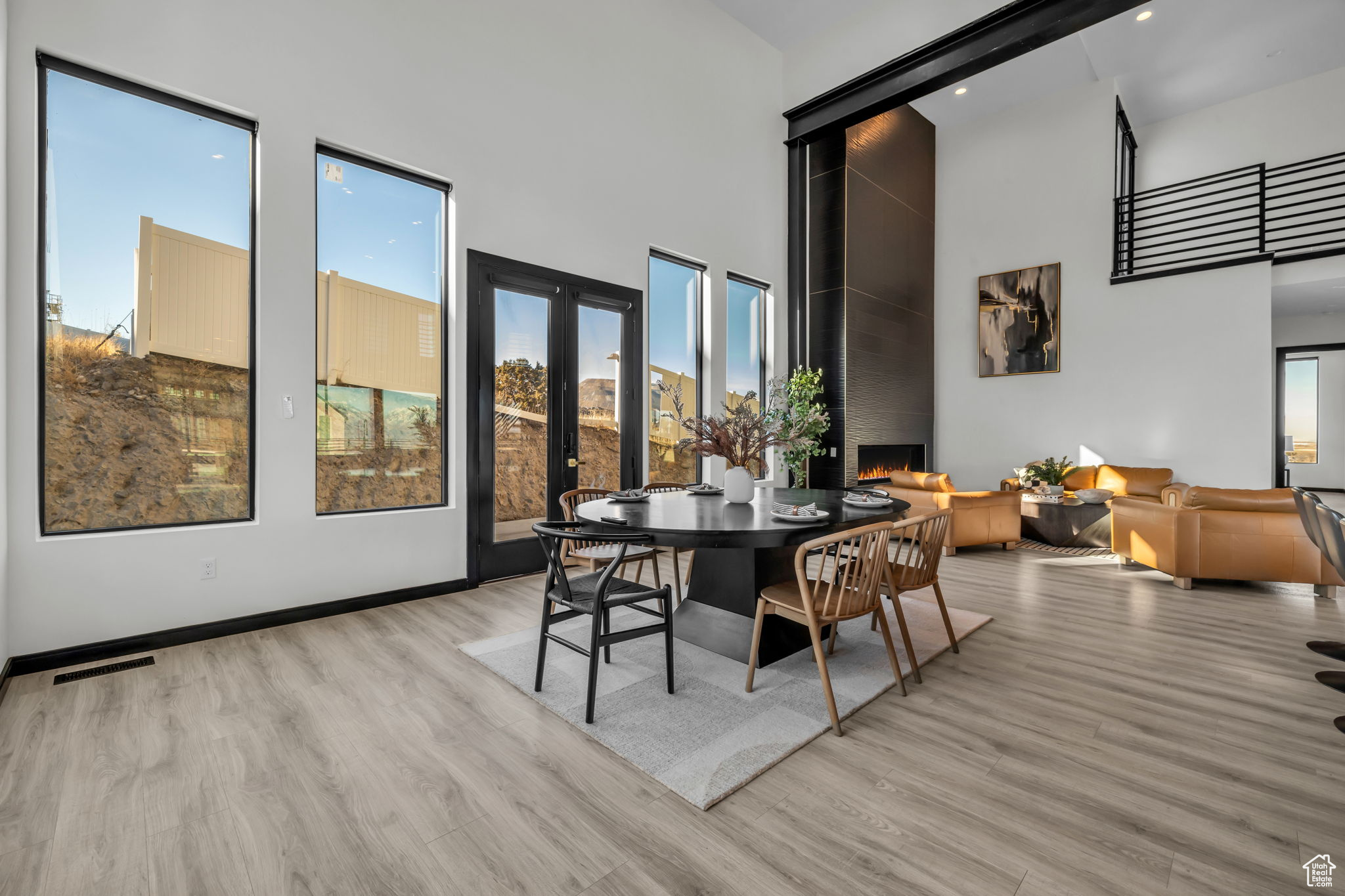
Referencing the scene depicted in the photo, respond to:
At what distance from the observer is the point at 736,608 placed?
305 cm

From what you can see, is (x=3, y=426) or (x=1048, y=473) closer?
(x=3, y=426)

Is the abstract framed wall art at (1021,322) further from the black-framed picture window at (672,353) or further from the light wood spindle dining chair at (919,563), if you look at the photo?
the light wood spindle dining chair at (919,563)

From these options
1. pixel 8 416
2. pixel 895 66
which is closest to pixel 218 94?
pixel 8 416

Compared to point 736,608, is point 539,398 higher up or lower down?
higher up

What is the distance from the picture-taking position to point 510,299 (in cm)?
459

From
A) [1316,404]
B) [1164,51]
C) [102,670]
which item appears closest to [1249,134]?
[1164,51]

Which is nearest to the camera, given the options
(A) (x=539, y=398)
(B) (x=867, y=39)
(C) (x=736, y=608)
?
(C) (x=736, y=608)

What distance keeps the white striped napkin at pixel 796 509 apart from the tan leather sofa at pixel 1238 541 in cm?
348

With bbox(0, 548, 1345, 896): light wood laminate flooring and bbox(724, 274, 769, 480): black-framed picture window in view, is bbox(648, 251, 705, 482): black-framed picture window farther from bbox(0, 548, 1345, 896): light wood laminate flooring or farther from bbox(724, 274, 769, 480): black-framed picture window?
bbox(0, 548, 1345, 896): light wood laminate flooring

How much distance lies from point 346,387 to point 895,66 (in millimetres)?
5867

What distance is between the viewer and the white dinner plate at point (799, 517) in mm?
2564

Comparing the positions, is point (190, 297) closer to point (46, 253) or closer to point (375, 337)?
point (46, 253)

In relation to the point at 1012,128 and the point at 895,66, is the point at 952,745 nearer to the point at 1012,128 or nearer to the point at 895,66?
the point at 895,66

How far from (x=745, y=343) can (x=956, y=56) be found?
3330 mm
